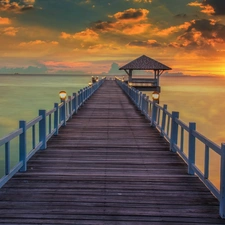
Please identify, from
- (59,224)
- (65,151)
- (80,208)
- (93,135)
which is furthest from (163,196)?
(93,135)

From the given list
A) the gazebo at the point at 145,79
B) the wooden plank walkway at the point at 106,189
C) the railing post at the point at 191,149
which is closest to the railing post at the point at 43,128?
the wooden plank walkway at the point at 106,189

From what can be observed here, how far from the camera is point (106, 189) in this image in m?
6.61

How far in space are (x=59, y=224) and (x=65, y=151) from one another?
15.4ft

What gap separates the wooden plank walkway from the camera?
5.40 metres

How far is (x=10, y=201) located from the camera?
595cm

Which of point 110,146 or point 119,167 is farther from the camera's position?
point 110,146

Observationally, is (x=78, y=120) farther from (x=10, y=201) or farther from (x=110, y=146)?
(x=10, y=201)

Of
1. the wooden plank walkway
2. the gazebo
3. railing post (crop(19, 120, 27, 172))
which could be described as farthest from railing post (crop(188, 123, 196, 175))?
the gazebo

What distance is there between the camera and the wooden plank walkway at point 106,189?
17.7ft

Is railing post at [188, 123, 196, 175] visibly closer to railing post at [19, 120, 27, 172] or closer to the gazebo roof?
railing post at [19, 120, 27, 172]

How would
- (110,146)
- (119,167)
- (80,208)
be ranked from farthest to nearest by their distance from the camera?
(110,146)
(119,167)
(80,208)

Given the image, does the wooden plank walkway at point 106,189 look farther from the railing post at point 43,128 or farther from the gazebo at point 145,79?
the gazebo at point 145,79

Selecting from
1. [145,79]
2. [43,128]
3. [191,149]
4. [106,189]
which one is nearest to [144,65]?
[145,79]

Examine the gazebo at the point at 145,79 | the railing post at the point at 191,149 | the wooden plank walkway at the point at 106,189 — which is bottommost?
the wooden plank walkway at the point at 106,189
